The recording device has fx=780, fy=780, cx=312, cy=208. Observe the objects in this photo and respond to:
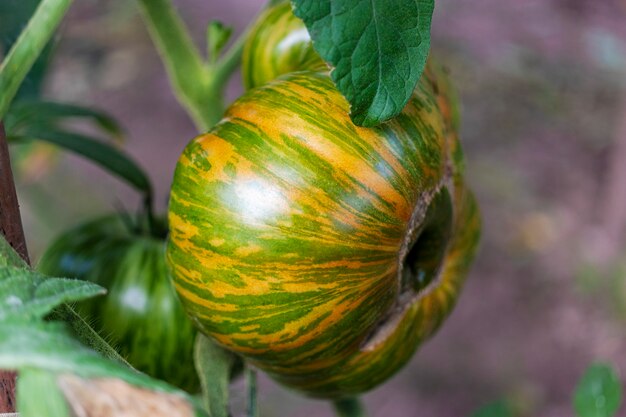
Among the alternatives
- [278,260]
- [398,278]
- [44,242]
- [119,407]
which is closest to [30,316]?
[119,407]

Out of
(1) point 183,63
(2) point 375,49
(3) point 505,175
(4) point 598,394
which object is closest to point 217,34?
(1) point 183,63

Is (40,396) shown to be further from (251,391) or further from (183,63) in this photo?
(183,63)

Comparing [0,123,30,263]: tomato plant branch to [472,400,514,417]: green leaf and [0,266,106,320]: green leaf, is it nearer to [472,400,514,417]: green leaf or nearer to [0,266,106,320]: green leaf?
[0,266,106,320]: green leaf

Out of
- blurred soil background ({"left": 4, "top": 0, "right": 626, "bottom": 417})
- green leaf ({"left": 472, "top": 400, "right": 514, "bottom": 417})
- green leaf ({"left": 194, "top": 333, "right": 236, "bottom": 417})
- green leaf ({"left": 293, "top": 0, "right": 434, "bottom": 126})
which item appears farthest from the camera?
blurred soil background ({"left": 4, "top": 0, "right": 626, "bottom": 417})

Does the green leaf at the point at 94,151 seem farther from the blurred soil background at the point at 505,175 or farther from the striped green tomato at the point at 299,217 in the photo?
the blurred soil background at the point at 505,175

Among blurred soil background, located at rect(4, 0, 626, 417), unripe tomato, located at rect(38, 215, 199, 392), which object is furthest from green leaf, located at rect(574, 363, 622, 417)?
blurred soil background, located at rect(4, 0, 626, 417)

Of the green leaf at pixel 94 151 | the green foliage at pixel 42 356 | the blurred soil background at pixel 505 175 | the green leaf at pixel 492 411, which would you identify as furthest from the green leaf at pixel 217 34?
the blurred soil background at pixel 505 175
